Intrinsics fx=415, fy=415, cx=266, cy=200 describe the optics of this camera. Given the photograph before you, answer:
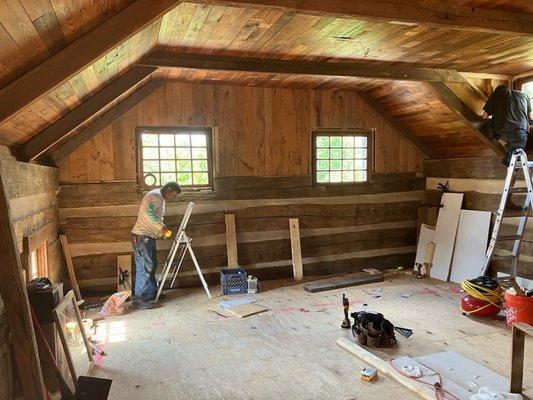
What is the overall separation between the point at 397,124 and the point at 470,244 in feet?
6.82

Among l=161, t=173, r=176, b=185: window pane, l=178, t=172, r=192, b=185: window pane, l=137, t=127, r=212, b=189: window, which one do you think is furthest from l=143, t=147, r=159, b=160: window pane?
l=178, t=172, r=192, b=185: window pane

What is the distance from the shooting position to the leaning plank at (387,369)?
2757mm

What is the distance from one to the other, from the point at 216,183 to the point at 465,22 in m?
3.58

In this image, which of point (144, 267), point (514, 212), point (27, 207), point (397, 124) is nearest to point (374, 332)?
point (514, 212)

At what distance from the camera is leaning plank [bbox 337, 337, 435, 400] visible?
2.76 meters

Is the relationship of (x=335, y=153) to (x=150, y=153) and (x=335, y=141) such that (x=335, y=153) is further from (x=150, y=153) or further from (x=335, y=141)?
(x=150, y=153)

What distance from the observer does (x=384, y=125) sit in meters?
6.46

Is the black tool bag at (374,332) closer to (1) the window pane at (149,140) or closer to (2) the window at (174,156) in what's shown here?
(2) the window at (174,156)

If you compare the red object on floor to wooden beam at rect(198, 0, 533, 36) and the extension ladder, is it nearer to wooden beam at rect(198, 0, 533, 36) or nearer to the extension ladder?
the extension ladder

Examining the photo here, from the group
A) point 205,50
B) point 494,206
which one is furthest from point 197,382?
point 494,206

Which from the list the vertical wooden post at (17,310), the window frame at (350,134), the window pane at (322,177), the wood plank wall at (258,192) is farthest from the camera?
the window pane at (322,177)

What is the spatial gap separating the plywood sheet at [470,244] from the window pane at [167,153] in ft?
13.6

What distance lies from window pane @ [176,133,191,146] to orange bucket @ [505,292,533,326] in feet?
13.5

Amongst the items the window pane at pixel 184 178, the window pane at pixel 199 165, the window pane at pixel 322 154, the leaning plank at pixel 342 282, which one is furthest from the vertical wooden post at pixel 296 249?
the window pane at pixel 184 178
